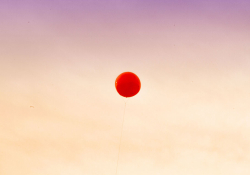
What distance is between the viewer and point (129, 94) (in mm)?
8875

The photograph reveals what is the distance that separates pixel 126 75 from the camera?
8.66m

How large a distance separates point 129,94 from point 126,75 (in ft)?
2.50

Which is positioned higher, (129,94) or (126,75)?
(126,75)
